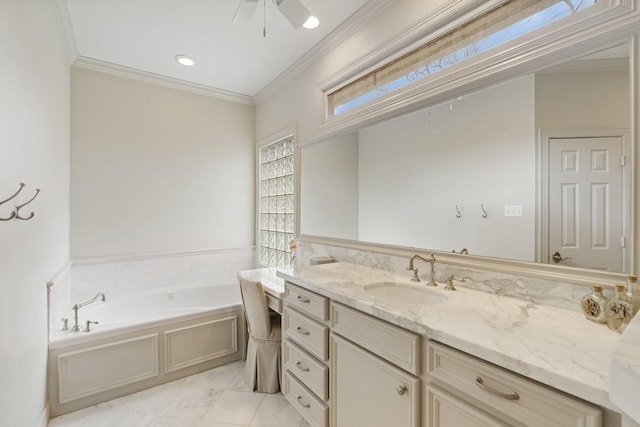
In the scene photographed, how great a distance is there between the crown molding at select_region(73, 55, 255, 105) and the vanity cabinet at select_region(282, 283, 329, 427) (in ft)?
8.69

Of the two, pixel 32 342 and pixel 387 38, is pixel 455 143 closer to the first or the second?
pixel 387 38

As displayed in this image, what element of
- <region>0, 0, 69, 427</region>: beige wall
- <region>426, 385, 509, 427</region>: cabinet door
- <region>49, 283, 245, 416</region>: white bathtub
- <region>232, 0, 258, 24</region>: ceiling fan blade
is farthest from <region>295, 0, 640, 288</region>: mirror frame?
<region>0, 0, 69, 427</region>: beige wall

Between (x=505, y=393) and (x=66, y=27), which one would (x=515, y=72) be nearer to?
(x=505, y=393)

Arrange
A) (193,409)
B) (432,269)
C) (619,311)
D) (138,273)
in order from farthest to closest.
Result: 1. (138,273)
2. (193,409)
3. (432,269)
4. (619,311)

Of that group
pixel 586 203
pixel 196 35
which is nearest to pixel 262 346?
pixel 586 203

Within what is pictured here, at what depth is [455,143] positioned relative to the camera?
5.43 feet

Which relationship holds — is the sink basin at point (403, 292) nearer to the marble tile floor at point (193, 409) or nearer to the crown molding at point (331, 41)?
the marble tile floor at point (193, 409)

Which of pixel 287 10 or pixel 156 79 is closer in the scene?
pixel 287 10

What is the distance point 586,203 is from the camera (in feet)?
3.78

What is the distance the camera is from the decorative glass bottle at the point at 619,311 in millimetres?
943

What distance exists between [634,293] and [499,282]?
0.48m

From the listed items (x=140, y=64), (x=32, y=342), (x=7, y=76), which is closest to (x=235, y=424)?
(x=32, y=342)

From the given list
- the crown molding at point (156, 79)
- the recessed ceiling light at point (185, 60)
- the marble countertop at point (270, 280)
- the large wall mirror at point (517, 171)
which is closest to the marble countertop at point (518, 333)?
the large wall mirror at point (517, 171)

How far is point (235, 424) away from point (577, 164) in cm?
236
